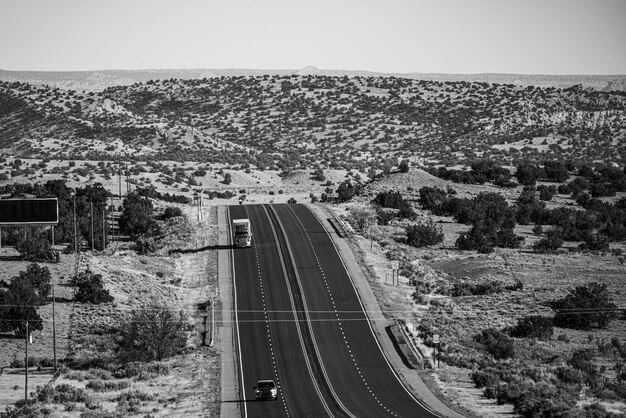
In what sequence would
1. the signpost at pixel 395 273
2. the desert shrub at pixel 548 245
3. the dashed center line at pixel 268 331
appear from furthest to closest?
the desert shrub at pixel 548 245 → the signpost at pixel 395 273 → the dashed center line at pixel 268 331

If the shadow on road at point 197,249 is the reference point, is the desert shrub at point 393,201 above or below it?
above

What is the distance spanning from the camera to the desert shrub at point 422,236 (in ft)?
340

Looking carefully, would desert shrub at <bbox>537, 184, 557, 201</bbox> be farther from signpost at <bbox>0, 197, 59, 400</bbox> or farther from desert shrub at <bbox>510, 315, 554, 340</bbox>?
signpost at <bbox>0, 197, 59, 400</bbox>

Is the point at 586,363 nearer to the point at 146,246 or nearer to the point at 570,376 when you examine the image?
the point at 570,376

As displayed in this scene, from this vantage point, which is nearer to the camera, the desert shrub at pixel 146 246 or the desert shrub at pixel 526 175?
the desert shrub at pixel 146 246

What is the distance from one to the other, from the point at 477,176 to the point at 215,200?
33876mm

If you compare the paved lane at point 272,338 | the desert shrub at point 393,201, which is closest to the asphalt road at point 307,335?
the paved lane at point 272,338

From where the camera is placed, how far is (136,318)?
2916 inches

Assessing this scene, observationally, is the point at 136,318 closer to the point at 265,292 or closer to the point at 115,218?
the point at 265,292

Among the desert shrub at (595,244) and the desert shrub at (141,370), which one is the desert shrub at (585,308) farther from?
the desert shrub at (141,370)

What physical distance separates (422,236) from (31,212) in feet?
121

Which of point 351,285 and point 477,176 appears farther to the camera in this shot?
point 477,176

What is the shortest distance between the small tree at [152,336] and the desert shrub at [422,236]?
114 ft

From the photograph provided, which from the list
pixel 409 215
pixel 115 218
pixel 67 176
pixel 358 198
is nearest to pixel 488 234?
pixel 409 215
